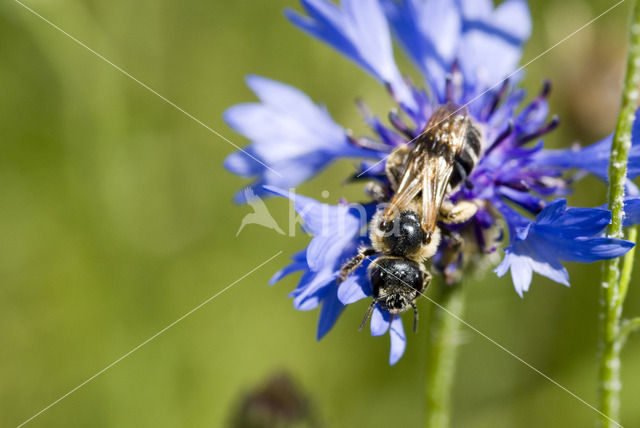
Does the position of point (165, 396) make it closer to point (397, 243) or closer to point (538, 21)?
point (397, 243)

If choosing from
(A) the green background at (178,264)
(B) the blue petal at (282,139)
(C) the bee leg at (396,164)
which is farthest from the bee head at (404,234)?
(A) the green background at (178,264)

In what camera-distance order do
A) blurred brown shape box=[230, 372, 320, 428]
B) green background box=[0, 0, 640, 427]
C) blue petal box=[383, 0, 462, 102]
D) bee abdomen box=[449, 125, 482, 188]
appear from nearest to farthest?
1. bee abdomen box=[449, 125, 482, 188]
2. blurred brown shape box=[230, 372, 320, 428]
3. blue petal box=[383, 0, 462, 102]
4. green background box=[0, 0, 640, 427]

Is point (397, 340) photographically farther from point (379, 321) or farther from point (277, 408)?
point (277, 408)

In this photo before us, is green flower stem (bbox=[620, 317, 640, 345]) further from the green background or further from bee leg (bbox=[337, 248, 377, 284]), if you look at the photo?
the green background

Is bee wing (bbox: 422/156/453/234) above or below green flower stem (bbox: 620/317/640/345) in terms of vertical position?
above

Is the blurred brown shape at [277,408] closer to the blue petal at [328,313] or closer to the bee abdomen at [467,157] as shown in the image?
the blue petal at [328,313]

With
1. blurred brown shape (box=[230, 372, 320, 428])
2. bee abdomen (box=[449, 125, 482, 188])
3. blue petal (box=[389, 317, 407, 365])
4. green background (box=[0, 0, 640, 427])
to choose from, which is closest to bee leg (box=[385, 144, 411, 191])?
bee abdomen (box=[449, 125, 482, 188])
